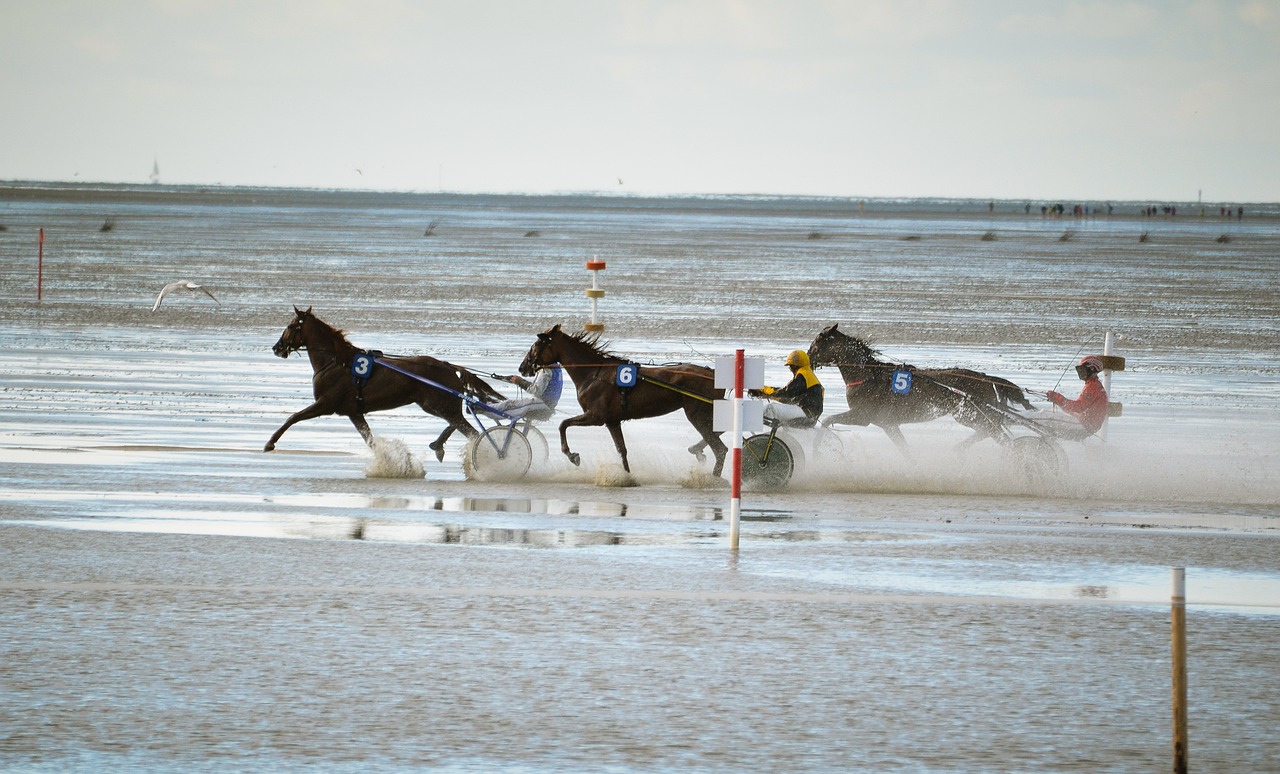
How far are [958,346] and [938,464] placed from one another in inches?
→ 562

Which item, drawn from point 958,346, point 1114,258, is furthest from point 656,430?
point 1114,258

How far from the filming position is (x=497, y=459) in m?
16.3

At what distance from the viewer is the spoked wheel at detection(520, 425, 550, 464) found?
16.7 metres

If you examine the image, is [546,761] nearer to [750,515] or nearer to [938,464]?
[750,515]

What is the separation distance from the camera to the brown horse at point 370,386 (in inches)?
670

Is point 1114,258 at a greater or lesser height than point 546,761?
greater

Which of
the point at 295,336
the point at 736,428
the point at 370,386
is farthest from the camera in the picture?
the point at 295,336

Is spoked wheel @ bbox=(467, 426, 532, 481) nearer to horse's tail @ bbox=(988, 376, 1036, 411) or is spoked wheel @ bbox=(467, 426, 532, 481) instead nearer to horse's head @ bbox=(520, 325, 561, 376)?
horse's head @ bbox=(520, 325, 561, 376)

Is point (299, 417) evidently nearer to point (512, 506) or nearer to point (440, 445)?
point (440, 445)

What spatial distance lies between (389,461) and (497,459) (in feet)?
3.50

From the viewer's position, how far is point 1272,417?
69.9ft

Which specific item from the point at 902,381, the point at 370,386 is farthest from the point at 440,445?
the point at 902,381

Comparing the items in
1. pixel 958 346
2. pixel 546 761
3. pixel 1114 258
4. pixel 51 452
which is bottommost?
pixel 546 761

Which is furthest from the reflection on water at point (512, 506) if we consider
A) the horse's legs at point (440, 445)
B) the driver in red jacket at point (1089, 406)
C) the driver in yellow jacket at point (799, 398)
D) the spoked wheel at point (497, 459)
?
the driver in red jacket at point (1089, 406)
